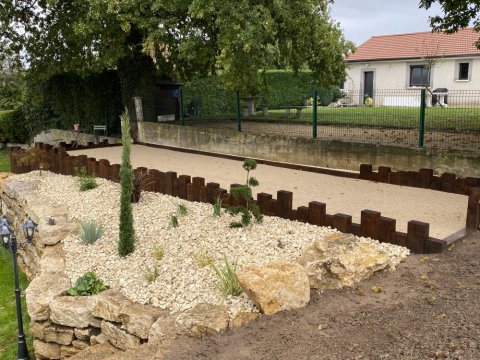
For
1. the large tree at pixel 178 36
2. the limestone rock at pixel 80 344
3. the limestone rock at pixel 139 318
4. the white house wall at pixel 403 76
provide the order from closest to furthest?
the limestone rock at pixel 139 318
the limestone rock at pixel 80 344
the large tree at pixel 178 36
the white house wall at pixel 403 76

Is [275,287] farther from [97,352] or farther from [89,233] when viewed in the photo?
[89,233]

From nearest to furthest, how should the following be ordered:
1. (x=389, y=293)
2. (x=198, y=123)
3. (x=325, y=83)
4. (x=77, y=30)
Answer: (x=389, y=293), (x=77, y=30), (x=325, y=83), (x=198, y=123)

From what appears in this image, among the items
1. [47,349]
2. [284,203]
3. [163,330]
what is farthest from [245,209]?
[47,349]

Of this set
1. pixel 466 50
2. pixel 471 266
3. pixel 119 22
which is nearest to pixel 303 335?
pixel 471 266

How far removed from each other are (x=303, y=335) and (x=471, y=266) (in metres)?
2.29

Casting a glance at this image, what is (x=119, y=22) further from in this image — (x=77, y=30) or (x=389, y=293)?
(x=389, y=293)

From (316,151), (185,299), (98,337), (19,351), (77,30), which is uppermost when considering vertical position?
(77,30)

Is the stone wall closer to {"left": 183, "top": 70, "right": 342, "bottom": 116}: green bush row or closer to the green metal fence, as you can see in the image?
the green metal fence

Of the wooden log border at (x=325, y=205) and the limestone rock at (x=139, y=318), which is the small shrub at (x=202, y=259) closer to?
the limestone rock at (x=139, y=318)

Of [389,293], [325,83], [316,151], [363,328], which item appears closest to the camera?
[363,328]

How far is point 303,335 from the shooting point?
432cm

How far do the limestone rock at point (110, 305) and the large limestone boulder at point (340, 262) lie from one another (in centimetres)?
205

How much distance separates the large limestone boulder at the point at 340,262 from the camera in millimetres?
5195

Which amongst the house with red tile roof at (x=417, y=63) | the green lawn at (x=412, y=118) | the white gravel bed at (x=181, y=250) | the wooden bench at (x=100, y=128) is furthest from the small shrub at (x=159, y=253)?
the house with red tile roof at (x=417, y=63)
